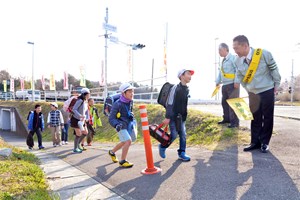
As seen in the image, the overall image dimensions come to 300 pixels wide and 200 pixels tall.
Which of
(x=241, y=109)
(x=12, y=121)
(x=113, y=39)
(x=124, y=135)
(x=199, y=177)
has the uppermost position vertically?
(x=113, y=39)

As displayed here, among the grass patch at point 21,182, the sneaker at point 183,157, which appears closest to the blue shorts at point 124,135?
the sneaker at point 183,157

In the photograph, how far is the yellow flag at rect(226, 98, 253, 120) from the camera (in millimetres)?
5047

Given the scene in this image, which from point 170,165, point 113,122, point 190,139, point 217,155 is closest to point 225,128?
point 190,139

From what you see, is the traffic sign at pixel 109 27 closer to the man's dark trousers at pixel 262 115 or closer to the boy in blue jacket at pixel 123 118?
the boy in blue jacket at pixel 123 118

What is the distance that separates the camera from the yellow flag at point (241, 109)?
5047mm

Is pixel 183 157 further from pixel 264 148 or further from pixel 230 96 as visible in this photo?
pixel 230 96

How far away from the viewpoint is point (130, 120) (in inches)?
213

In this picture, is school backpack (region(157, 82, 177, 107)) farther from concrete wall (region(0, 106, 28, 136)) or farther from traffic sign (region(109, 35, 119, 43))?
concrete wall (region(0, 106, 28, 136))

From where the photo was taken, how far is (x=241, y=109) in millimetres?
5172

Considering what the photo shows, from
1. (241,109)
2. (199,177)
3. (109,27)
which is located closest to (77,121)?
(241,109)

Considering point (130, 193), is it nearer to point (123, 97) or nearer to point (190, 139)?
point (123, 97)

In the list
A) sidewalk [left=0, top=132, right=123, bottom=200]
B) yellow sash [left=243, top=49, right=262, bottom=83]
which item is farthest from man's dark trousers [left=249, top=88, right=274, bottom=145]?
sidewalk [left=0, top=132, right=123, bottom=200]

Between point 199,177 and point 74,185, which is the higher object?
point 199,177

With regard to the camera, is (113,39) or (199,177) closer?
(199,177)
